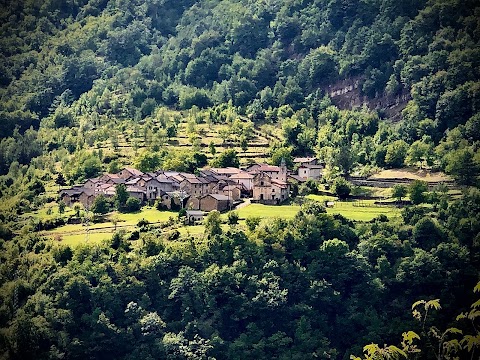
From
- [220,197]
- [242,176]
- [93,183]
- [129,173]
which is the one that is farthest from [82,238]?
[242,176]

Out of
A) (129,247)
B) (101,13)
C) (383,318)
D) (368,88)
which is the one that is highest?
(101,13)

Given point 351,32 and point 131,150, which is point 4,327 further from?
point 351,32

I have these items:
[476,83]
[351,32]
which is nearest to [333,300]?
[476,83]

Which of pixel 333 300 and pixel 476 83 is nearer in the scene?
pixel 333 300

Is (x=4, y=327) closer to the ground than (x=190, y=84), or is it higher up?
closer to the ground

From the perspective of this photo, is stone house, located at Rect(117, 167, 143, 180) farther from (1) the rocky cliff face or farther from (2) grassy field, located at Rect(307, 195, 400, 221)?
(1) the rocky cliff face

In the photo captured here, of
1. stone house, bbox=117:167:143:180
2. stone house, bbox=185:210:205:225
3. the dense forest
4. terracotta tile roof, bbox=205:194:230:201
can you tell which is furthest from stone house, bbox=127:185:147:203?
stone house, bbox=185:210:205:225
